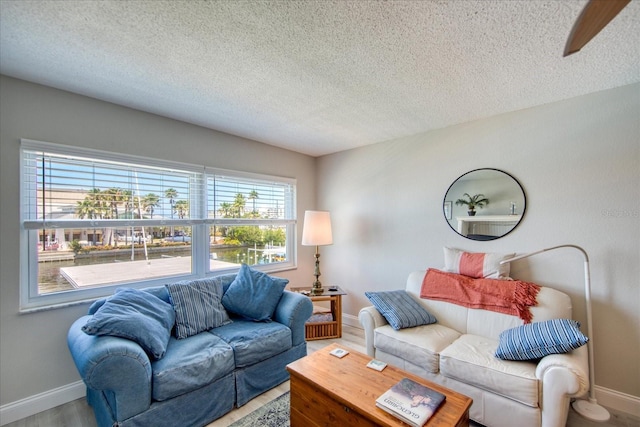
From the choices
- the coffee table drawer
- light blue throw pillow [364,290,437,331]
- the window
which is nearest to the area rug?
the coffee table drawer

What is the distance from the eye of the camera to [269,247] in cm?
384

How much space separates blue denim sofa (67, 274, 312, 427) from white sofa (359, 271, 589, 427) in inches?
33.7

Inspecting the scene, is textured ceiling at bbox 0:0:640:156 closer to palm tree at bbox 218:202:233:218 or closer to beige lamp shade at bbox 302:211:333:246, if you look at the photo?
palm tree at bbox 218:202:233:218

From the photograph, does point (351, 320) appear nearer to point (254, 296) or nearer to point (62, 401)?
point (254, 296)

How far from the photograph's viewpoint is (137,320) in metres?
1.87

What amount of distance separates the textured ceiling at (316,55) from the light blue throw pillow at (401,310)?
1.75 meters

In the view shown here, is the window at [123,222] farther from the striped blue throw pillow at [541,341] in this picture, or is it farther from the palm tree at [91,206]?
the striped blue throw pillow at [541,341]

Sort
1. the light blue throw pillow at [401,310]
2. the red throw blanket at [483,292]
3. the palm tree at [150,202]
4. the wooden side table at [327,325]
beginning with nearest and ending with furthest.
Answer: the red throw blanket at [483,292] < the light blue throw pillow at [401,310] < the palm tree at [150,202] < the wooden side table at [327,325]

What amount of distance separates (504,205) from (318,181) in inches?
97.5

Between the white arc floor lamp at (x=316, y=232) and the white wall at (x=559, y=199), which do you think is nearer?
the white wall at (x=559, y=199)

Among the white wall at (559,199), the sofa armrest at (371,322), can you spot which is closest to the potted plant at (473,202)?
the white wall at (559,199)

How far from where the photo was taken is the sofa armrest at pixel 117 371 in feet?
5.08

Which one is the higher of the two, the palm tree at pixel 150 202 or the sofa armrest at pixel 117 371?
the palm tree at pixel 150 202

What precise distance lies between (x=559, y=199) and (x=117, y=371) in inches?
136
